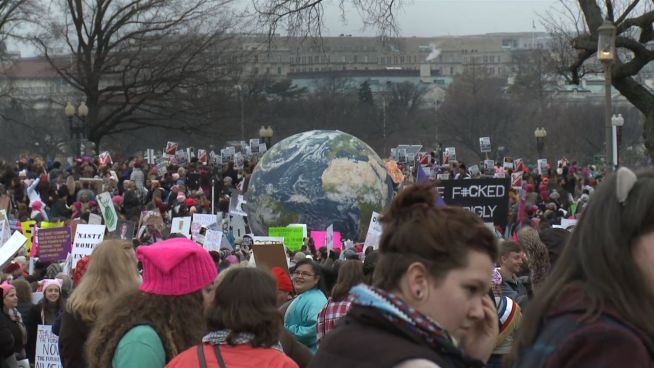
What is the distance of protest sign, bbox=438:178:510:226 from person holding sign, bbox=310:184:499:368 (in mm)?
10762

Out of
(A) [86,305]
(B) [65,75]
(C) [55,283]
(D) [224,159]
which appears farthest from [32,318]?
(B) [65,75]

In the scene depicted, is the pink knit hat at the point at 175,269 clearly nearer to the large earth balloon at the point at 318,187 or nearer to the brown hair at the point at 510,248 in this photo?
the brown hair at the point at 510,248

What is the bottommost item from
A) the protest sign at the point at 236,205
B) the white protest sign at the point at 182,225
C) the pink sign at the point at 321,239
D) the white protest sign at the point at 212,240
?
the pink sign at the point at 321,239

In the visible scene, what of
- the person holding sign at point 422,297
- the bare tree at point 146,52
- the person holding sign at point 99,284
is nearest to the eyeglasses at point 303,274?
the person holding sign at point 99,284

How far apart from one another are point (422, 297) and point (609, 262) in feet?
1.36

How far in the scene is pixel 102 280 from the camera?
5746mm

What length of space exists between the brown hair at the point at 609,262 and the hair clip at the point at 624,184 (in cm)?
1

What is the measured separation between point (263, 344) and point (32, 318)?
5.30 metres

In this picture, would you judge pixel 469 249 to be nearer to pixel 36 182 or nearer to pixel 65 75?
pixel 36 182

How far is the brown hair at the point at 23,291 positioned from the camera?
9555mm

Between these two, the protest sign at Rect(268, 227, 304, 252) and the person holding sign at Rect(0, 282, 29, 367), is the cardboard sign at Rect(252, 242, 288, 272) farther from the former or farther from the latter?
the protest sign at Rect(268, 227, 304, 252)

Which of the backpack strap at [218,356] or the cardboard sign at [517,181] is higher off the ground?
the backpack strap at [218,356]

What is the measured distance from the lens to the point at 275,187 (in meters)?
19.5

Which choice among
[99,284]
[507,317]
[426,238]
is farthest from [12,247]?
[426,238]
